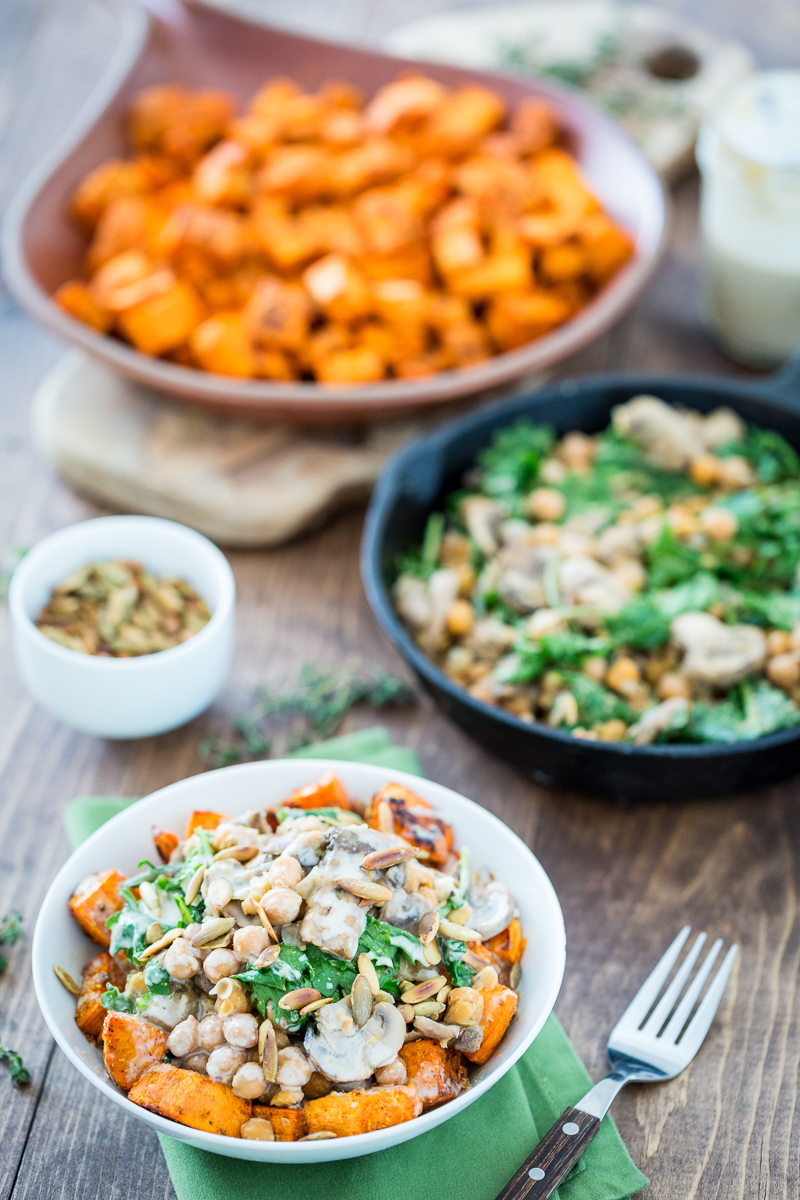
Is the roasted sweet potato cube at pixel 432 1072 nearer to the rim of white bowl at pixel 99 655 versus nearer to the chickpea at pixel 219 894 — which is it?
the chickpea at pixel 219 894

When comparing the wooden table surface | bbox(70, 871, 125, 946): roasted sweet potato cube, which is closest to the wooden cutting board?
the wooden table surface

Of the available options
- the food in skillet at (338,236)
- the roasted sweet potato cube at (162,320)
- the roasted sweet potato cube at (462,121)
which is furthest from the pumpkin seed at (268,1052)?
the roasted sweet potato cube at (462,121)

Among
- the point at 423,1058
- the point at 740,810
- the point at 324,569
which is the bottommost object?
the point at 740,810

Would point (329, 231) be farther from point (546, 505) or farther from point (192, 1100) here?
point (192, 1100)

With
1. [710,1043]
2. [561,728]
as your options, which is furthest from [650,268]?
[710,1043]

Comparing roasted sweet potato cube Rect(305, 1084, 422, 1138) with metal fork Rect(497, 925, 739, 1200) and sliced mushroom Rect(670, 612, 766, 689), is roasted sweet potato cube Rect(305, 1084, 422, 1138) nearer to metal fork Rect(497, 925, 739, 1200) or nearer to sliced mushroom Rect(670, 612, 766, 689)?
metal fork Rect(497, 925, 739, 1200)

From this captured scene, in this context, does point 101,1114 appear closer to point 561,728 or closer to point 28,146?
point 561,728

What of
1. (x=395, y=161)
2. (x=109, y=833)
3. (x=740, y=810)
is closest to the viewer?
(x=109, y=833)
